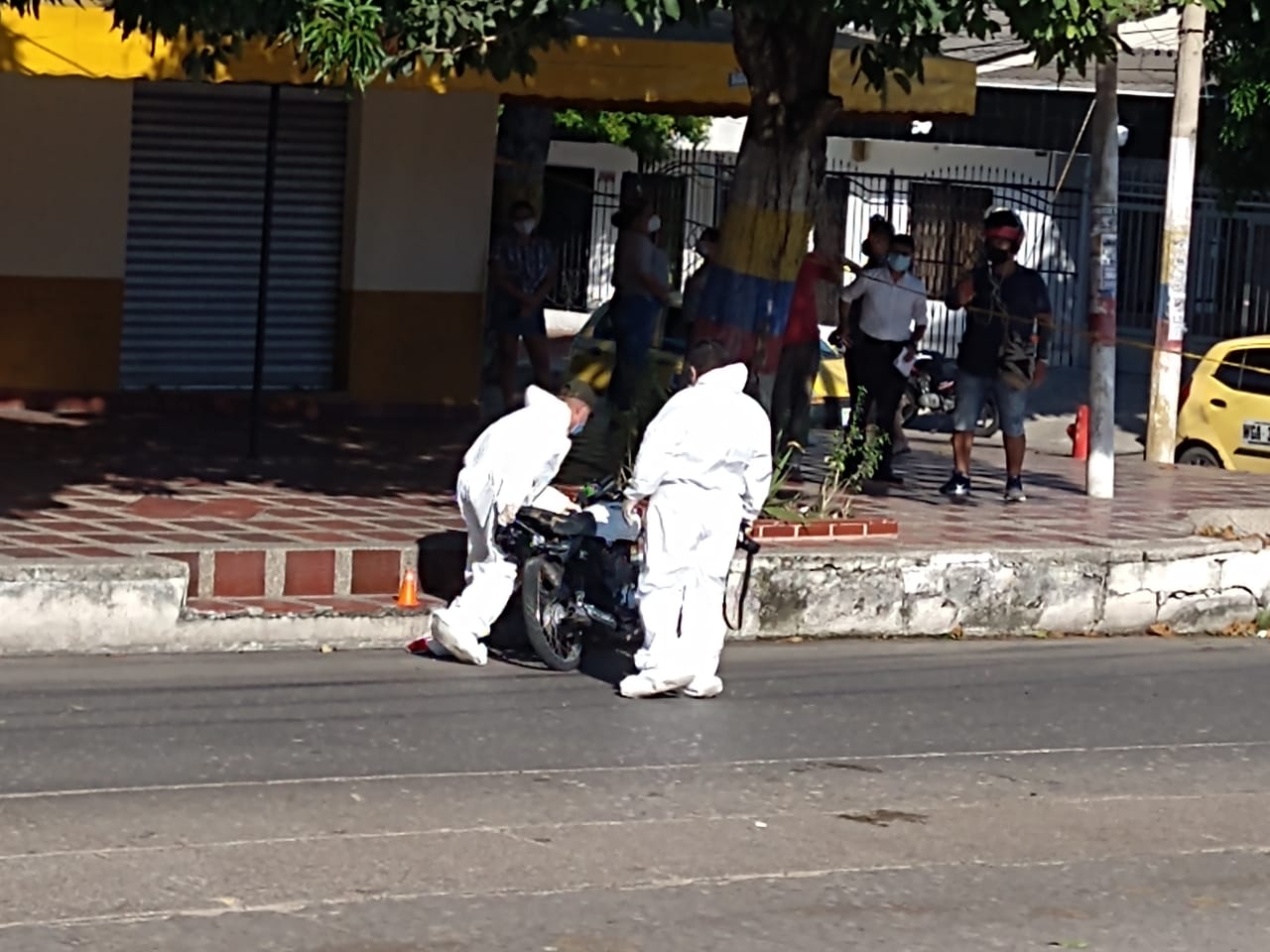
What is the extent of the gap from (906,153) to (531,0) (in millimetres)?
23023

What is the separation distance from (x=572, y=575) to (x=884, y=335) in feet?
17.1

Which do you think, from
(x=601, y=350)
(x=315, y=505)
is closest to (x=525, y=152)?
(x=601, y=350)

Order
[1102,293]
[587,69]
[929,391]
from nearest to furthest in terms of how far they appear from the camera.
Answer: [1102,293] < [587,69] < [929,391]

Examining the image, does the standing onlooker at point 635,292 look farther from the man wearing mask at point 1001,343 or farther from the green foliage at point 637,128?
the green foliage at point 637,128

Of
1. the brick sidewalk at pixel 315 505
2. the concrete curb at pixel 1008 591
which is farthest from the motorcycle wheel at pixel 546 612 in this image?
the concrete curb at pixel 1008 591

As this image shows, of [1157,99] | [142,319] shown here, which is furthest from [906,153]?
[142,319]

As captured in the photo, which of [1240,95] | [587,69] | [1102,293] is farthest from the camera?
→ [1240,95]

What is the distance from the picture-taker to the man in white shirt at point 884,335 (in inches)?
593

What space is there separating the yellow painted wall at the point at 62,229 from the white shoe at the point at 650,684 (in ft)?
24.6

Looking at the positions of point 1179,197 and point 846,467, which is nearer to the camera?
point 846,467

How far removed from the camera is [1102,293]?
15.0m

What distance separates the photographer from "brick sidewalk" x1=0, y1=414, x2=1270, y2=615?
1102 centimetres

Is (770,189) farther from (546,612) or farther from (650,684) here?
(650,684)

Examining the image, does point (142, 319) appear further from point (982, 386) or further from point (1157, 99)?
point (1157, 99)
